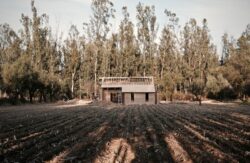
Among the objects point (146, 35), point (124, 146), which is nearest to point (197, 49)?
point (146, 35)

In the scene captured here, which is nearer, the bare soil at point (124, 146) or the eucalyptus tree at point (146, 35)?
the bare soil at point (124, 146)

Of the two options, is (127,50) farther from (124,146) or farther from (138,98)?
(124,146)

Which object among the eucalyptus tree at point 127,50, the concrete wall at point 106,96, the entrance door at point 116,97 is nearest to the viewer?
the entrance door at point 116,97

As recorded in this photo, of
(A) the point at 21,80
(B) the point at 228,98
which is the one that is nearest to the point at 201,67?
(B) the point at 228,98

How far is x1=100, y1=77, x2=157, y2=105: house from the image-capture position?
56531mm

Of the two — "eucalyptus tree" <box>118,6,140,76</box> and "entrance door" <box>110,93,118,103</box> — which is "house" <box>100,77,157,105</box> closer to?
"entrance door" <box>110,93,118,103</box>

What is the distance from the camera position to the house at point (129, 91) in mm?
56531

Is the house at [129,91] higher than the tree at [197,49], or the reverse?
the tree at [197,49]

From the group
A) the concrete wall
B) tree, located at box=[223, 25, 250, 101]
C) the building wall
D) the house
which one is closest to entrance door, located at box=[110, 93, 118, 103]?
the house

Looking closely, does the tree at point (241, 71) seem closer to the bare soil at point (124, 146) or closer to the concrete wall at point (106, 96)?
the concrete wall at point (106, 96)

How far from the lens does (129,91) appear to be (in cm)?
5662

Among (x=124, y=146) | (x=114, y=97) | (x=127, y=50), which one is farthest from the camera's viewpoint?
(x=127, y=50)

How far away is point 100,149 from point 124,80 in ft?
170

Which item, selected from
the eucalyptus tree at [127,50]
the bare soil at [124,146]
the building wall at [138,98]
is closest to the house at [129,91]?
the building wall at [138,98]
